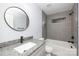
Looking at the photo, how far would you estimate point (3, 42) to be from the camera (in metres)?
0.92

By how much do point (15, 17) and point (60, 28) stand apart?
2314 millimetres

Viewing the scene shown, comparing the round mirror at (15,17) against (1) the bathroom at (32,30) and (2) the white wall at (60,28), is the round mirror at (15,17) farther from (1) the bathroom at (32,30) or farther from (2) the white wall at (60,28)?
(2) the white wall at (60,28)

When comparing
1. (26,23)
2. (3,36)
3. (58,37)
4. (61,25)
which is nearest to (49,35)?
(58,37)

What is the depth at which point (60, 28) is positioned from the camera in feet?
9.34

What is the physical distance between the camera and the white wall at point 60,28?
2.61 m

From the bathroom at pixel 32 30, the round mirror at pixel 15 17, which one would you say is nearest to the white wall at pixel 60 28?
the bathroom at pixel 32 30

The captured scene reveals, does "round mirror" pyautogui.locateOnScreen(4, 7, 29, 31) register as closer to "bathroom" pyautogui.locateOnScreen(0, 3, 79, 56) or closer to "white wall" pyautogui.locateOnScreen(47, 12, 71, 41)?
"bathroom" pyautogui.locateOnScreen(0, 3, 79, 56)

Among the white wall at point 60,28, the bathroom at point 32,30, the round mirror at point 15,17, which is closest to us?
the bathroom at point 32,30

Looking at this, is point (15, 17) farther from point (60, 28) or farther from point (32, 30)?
point (60, 28)

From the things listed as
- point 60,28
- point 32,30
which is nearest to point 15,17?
point 32,30

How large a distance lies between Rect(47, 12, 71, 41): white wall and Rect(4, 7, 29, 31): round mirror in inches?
73.5

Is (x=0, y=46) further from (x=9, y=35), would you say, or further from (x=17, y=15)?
(x=17, y=15)

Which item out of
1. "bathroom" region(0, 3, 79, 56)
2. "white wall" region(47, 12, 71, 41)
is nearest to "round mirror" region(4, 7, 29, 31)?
"bathroom" region(0, 3, 79, 56)

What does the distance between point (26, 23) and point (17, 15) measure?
35 cm
